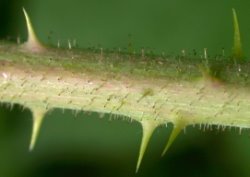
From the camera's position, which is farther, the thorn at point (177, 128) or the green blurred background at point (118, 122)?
the green blurred background at point (118, 122)

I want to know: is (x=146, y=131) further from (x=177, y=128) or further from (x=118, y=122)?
(x=118, y=122)

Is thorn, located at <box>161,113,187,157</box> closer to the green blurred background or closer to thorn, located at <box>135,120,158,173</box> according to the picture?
thorn, located at <box>135,120,158,173</box>

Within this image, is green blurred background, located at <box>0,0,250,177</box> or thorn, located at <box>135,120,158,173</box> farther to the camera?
green blurred background, located at <box>0,0,250,177</box>

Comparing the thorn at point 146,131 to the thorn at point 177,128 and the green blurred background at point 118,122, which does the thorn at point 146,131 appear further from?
the green blurred background at point 118,122

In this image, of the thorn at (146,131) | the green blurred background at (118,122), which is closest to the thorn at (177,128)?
the thorn at (146,131)

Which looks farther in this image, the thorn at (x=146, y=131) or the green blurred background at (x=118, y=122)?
the green blurred background at (x=118, y=122)

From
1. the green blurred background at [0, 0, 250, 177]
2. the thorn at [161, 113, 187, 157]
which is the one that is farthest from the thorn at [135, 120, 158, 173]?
the green blurred background at [0, 0, 250, 177]

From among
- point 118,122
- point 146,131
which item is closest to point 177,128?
point 146,131

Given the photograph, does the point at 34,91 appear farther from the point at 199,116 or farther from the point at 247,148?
the point at 247,148

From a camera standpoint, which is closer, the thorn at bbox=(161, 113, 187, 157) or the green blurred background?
the thorn at bbox=(161, 113, 187, 157)
